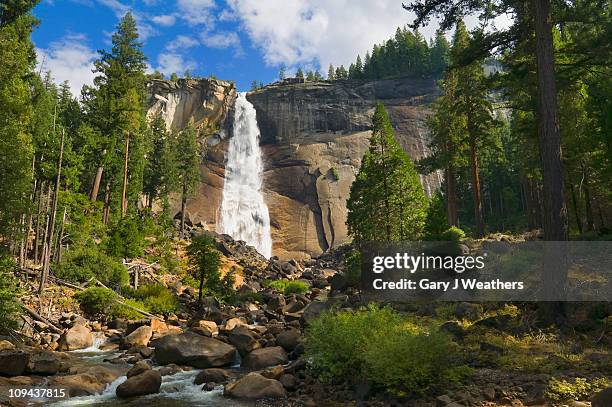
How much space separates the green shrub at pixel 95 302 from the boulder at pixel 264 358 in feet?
35.7

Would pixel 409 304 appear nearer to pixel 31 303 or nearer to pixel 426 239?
pixel 426 239

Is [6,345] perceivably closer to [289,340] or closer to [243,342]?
[243,342]

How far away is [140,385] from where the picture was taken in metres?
10.8

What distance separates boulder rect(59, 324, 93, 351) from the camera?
655 inches

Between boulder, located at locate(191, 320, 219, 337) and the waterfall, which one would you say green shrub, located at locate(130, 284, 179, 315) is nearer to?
boulder, located at locate(191, 320, 219, 337)

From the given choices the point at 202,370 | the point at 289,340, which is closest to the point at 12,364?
the point at 202,370

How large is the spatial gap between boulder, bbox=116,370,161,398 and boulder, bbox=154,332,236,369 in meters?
2.57

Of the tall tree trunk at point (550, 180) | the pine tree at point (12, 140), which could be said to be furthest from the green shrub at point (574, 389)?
the pine tree at point (12, 140)

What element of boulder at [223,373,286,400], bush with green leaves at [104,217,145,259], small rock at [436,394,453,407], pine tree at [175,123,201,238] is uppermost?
pine tree at [175,123,201,238]

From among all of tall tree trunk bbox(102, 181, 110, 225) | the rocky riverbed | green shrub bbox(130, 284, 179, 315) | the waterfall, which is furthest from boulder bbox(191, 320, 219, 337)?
the waterfall

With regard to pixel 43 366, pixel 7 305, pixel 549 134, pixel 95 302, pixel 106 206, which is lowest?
pixel 43 366

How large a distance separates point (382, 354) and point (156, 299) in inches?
763

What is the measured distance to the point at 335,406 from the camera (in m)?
8.73

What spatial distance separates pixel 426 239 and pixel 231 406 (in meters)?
17.9
